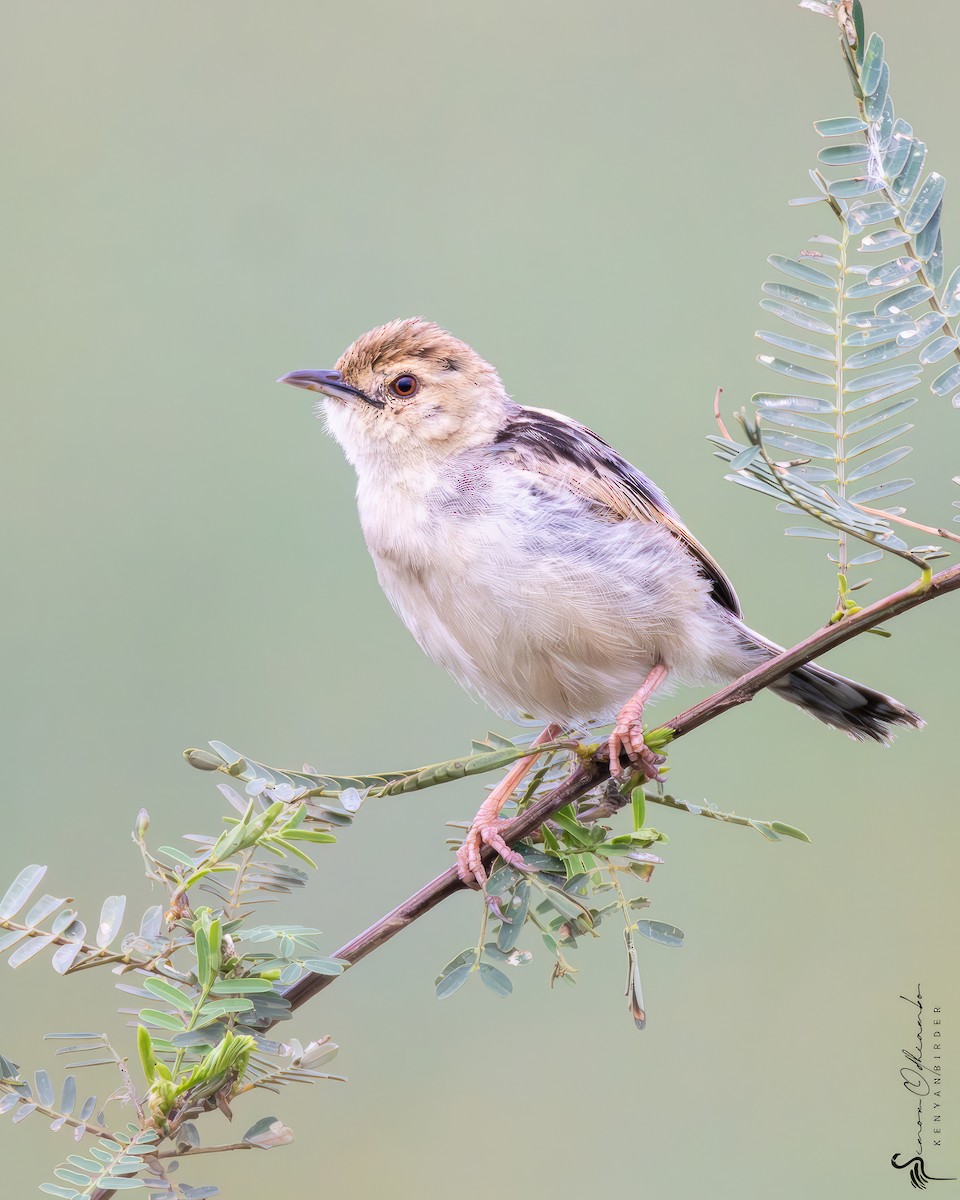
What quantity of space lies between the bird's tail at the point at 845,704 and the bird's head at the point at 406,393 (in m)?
0.87

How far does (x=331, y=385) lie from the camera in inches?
120

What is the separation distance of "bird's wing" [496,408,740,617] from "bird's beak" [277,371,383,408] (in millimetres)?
382

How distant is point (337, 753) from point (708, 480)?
6.39ft

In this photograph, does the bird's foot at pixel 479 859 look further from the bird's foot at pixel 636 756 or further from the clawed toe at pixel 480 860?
the bird's foot at pixel 636 756

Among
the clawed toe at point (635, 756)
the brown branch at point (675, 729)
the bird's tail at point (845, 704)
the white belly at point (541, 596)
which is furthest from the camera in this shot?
the bird's tail at point (845, 704)

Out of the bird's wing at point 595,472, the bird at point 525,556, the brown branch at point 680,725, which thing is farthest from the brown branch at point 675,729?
the bird's wing at point 595,472

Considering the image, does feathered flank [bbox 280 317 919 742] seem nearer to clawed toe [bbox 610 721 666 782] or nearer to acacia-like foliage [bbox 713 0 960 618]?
clawed toe [bbox 610 721 666 782]

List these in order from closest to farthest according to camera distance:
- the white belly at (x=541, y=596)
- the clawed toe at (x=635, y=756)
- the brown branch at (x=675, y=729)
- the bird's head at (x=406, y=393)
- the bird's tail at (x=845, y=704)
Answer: the brown branch at (x=675, y=729)
the clawed toe at (x=635, y=756)
the white belly at (x=541, y=596)
the bird's tail at (x=845, y=704)
the bird's head at (x=406, y=393)

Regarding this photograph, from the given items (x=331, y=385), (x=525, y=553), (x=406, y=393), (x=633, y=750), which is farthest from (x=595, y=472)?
(x=633, y=750)

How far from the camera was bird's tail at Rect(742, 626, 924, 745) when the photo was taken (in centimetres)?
278

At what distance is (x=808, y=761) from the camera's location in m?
5.17

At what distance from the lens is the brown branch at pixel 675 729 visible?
1430 millimetres

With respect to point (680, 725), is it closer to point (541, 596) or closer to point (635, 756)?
point (635, 756)

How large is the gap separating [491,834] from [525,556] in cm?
89
